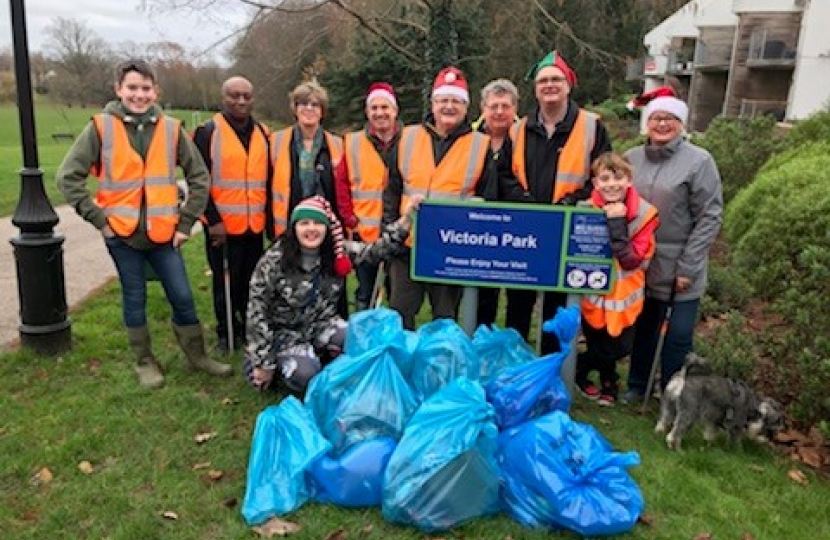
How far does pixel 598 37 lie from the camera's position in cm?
3478

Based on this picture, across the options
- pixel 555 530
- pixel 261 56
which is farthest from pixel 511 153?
pixel 261 56

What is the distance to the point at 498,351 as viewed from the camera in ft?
12.9

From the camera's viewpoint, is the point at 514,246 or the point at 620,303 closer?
the point at 514,246

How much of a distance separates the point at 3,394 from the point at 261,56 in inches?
583

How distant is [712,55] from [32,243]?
3682 cm

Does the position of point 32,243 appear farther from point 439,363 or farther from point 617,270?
point 617,270

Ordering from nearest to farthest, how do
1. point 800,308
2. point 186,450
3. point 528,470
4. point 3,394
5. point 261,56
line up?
point 528,470
point 186,450
point 800,308
point 3,394
point 261,56

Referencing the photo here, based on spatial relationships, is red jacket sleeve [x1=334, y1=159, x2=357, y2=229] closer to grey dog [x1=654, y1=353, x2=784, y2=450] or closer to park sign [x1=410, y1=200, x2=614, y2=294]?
park sign [x1=410, y1=200, x2=614, y2=294]

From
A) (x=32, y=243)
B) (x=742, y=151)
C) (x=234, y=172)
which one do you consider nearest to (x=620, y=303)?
(x=234, y=172)

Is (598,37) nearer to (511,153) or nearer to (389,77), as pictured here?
(389,77)

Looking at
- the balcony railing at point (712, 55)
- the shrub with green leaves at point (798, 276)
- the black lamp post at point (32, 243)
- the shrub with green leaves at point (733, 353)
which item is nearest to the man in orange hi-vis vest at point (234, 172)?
the black lamp post at point (32, 243)

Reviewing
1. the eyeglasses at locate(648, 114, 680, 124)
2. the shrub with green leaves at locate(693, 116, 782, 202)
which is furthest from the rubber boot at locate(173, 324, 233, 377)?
the shrub with green leaves at locate(693, 116, 782, 202)

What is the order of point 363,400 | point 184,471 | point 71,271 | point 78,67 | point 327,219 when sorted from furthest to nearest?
point 78,67
point 71,271
point 327,219
point 184,471
point 363,400

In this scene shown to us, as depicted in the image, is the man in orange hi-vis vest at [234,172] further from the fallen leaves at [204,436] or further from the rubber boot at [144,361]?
the fallen leaves at [204,436]
